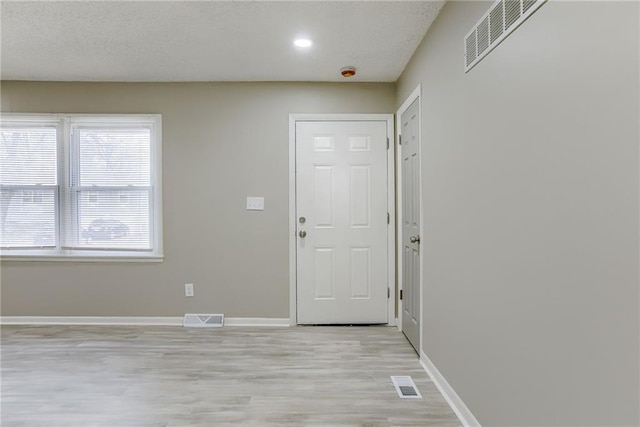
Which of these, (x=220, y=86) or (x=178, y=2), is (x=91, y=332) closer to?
(x=220, y=86)

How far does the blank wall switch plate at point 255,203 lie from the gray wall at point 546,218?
1.96m

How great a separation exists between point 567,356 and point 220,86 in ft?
11.5

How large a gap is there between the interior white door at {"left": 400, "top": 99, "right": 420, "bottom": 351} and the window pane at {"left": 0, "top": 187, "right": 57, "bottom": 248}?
345 centimetres

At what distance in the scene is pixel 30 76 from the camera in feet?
11.7

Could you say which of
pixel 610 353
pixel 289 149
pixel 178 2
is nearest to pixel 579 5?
pixel 610 353

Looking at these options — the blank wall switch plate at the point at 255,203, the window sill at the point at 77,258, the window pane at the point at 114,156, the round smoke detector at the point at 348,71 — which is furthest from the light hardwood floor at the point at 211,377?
the round smoke detector at the point at 348,71

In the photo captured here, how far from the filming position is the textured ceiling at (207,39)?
2328mm

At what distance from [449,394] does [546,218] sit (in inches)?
55.1

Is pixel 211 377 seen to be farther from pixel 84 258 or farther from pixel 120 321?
pixel 84 258

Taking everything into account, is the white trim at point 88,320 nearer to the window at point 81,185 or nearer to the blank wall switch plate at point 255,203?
the window at point 81,185

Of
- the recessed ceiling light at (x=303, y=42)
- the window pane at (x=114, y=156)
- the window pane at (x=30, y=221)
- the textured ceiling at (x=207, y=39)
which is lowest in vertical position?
the window pane at (x=30, y=221)

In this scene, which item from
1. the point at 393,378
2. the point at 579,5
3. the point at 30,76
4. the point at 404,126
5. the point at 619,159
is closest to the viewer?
the point at 619,159

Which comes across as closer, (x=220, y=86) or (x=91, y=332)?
(x=91, y=332)

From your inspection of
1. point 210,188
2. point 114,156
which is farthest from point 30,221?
point 210,188
